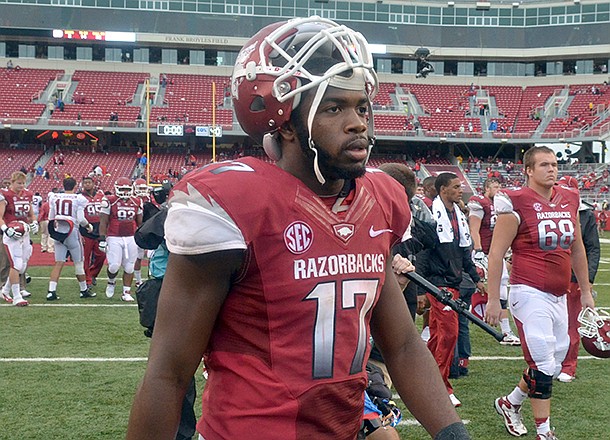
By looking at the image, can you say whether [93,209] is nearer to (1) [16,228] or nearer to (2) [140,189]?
(2) [140,189]

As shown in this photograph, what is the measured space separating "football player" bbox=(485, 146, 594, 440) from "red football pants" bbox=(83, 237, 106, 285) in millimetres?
8261

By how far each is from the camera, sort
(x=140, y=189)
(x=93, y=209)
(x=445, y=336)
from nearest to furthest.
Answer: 1. (x=445, y=336)
2. (x=140, y=189)
3. (x=93, y=209)

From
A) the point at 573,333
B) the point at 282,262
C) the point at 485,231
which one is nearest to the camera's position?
the point at 282,262

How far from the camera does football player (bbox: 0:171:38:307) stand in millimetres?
10262

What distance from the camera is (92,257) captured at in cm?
1230

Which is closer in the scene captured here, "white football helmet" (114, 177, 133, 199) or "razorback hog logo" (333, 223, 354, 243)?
"razorback hog logo" (333, 223, 354, 243)

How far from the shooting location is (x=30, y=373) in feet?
22.0

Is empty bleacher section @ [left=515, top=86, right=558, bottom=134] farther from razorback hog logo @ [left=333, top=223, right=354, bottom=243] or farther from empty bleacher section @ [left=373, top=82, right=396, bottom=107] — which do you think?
razorback hog logo @ [left=333, top=223, right=354, bottom=243]

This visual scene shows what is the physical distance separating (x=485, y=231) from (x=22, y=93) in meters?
37.3

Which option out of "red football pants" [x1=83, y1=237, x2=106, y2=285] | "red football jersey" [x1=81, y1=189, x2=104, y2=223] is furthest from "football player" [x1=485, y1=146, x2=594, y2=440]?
"red football pants" [x1=83, y1=237, x2=106, y2=285]

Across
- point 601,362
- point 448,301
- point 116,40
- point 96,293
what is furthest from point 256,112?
point 116,40

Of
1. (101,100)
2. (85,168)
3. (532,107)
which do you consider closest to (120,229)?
(85,168)

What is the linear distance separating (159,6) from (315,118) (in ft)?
152

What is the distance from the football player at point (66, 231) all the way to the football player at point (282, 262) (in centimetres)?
951
